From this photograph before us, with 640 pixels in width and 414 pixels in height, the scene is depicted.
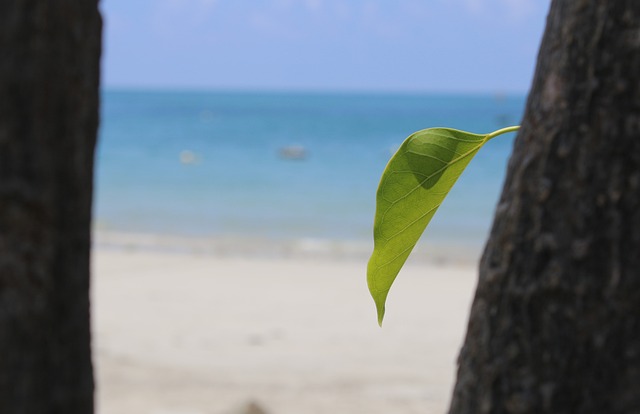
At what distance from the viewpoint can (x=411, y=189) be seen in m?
0.77

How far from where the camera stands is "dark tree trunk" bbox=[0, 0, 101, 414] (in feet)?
2.17

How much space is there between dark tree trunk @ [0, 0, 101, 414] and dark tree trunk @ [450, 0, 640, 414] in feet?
1.14

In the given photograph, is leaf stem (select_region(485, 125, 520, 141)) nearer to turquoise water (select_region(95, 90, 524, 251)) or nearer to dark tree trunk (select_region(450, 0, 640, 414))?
dark tree trunk (select_region(450, 0, 640, 414))

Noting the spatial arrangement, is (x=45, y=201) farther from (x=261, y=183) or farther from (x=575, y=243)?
(x=261, y=183)

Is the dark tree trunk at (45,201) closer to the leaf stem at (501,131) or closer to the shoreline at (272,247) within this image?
the leaf stem at (501,131)

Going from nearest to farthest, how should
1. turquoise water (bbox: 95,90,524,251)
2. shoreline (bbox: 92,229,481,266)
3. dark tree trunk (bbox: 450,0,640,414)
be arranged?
dark tree trunk (bbox: 450,0,640,414)
shoreline (bbox: 92,229,481,266)
turquoise water (bbox: 95,90,524,251)

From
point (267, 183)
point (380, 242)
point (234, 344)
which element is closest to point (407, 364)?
point (234, 344)

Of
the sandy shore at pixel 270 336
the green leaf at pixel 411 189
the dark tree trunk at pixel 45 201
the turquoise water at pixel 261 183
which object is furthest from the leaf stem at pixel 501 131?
the turquoise water at pixel 261 183

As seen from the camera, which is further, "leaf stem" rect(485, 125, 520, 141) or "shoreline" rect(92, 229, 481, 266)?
"shoreline" rect(92, 229, 481, 266)

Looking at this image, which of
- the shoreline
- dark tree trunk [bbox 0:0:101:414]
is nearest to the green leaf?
dark tree trunk [bbox 0:0:101:414]

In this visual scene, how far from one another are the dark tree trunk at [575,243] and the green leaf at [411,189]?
64mm

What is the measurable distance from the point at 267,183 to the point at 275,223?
26.8 ft

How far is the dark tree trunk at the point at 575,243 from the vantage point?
65 cm

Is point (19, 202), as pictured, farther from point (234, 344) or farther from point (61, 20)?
point (234, 344)
